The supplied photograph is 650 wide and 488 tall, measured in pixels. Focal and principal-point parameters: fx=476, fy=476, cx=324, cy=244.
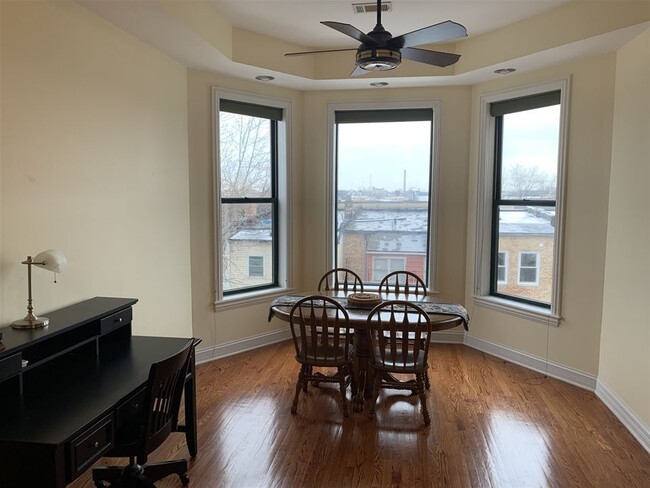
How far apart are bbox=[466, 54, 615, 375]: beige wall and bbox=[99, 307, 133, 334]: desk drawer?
340 cm

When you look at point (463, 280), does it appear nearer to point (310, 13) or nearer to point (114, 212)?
point (310, 13)

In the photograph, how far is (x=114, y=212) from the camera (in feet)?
10.5

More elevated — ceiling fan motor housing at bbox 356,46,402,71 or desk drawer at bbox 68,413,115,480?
ceiling fan motor housing at bbox 356,46,402,71

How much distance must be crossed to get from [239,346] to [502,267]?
8.90ft

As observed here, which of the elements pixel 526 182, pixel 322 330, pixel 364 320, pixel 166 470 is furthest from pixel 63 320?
pixel 526 182

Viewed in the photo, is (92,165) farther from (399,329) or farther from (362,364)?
(362,364)

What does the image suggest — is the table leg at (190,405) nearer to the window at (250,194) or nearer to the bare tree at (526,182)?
the window at (250,194)

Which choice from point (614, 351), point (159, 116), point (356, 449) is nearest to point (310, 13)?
point (159, 116)

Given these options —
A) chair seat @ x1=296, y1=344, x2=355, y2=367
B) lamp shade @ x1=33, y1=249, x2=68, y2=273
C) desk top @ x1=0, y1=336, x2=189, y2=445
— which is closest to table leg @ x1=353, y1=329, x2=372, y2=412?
chair seat @ x1=296, y1=344, x2=355, y2=367

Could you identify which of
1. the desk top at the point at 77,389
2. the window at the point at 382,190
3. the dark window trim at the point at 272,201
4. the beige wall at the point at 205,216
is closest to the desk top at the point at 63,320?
the desk top at the point at 77,389

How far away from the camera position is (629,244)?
331 cm

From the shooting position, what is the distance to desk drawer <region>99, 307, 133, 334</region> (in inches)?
104

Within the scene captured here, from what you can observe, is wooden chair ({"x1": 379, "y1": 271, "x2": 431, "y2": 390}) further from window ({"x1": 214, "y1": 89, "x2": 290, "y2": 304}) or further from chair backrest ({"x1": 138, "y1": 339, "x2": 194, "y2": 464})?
chair backrest ({"x1": 138, "y1": 339, "x2": 194, "y2": 464})

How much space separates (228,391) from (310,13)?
3.01 metres
